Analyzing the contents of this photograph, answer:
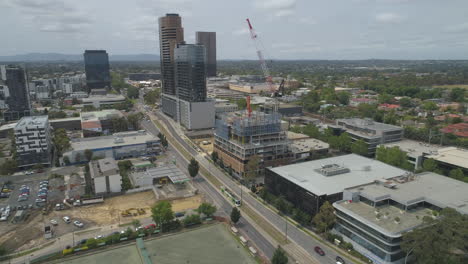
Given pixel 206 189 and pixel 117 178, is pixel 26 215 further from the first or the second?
pixel 206 189

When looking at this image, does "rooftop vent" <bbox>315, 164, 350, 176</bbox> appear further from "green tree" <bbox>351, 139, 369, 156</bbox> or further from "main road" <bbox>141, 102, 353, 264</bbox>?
"green tree" <bbox>351, 139, 369, 156</bbox>

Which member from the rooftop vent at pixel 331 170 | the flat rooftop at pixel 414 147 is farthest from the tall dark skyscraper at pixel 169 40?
the flat rooftop at pixel 414 147

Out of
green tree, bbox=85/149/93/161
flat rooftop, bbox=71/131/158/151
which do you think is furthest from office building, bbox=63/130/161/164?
green tree, bbox=85/149/93/161

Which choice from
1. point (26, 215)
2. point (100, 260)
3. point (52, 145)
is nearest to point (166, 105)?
point (52, 145)

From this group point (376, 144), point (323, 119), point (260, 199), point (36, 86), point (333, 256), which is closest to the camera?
point (333, 256)

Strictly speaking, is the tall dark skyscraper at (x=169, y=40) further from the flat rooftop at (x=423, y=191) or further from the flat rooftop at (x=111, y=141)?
the flat rooftop at (x=423, y=191)

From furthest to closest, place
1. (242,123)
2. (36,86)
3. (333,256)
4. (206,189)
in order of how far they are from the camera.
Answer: (36,86) < (242,123) < (206,189) < (333,256)

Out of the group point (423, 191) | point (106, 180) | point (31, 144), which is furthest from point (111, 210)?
point (423, 191)
